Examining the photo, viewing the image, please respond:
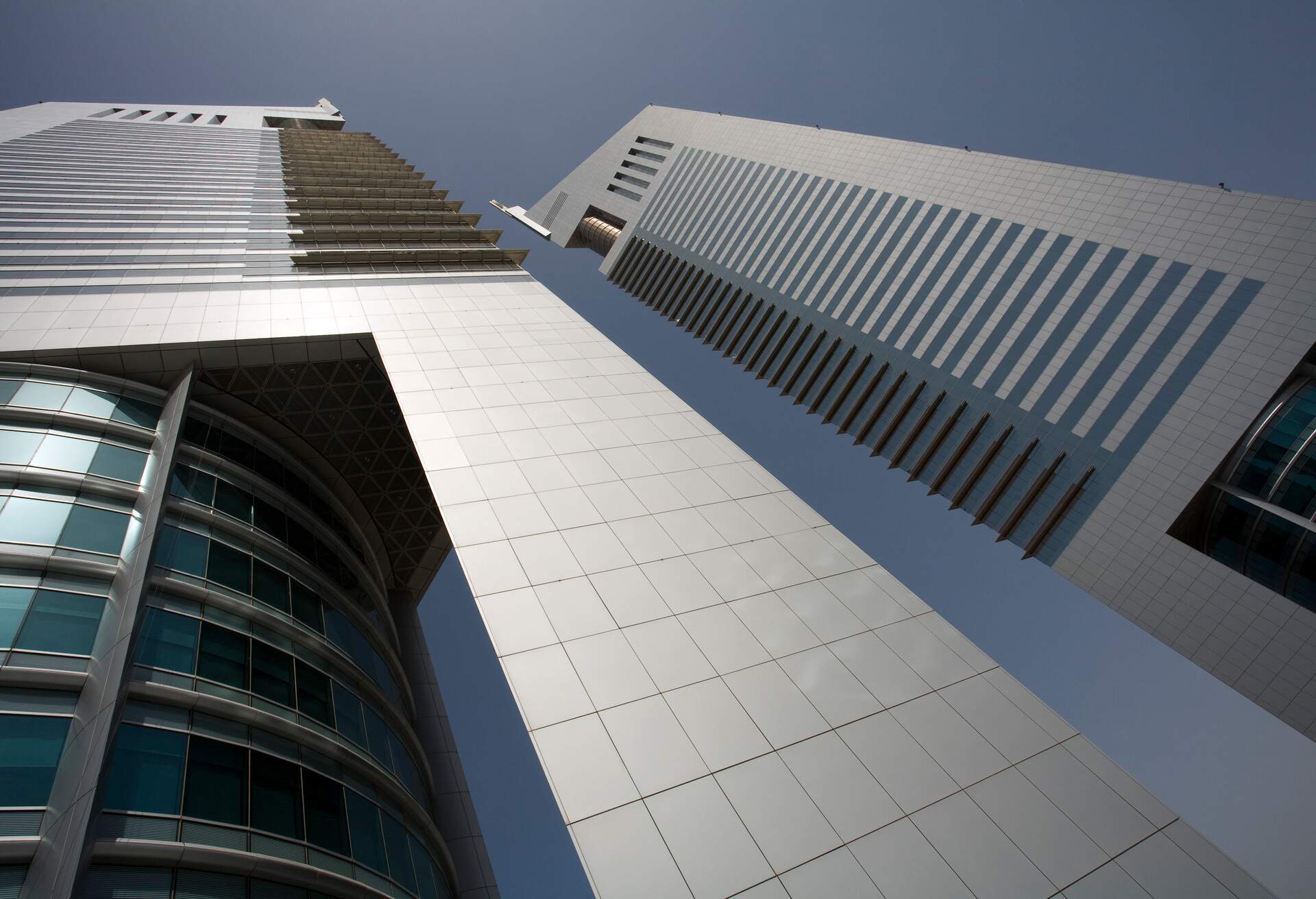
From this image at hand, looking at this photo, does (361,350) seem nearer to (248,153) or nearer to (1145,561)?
(1145,561)

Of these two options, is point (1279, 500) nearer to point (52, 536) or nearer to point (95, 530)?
point (95, 530)

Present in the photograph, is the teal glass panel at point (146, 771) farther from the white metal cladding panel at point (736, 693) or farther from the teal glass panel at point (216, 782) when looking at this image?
the white metal cladding panel at point (736, 693)

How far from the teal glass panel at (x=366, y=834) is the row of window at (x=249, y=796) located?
0.02m

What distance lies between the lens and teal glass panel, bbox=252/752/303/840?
1309cm

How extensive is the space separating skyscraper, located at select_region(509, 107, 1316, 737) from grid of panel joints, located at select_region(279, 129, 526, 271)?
93.7ft

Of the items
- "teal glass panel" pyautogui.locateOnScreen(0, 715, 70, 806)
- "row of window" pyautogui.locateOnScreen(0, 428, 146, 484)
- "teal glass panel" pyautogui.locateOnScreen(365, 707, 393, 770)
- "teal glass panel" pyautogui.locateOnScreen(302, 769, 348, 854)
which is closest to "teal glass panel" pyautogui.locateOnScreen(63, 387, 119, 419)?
Result: "row of window" pyautogui.locateOnScreen(0, 428, 146, 484)

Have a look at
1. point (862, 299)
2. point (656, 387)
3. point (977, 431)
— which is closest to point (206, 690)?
point (656, 387)

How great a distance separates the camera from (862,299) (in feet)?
178

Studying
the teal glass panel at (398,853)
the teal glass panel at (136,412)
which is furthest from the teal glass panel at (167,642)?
the teal glass panel at (136,412)

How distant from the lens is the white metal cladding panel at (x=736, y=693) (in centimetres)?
1005

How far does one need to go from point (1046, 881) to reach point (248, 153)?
69.5 m

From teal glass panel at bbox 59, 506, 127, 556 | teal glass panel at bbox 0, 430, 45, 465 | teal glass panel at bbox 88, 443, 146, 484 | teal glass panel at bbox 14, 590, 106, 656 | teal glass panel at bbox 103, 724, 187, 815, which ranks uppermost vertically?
teal glass panel at bbox 88, 443, 146, 484

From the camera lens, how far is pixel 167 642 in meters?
Answer: 14.6

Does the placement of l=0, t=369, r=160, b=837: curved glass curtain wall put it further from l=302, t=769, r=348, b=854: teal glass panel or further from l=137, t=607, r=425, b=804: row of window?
l=302, t=769, r=348, b=854: teal glass panel
